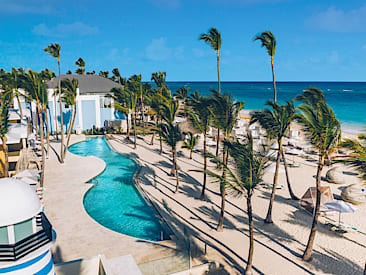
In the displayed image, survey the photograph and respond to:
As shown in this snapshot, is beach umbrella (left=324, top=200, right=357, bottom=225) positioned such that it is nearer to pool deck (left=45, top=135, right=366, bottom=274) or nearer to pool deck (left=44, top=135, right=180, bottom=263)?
pool deck (left=45, top=135, right=366, bottom=274)

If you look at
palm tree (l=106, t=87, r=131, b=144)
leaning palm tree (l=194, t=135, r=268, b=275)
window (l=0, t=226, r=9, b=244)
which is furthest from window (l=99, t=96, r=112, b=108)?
window (l=0, t=226, r=9, b=244)

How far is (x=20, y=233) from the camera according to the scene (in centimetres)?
598

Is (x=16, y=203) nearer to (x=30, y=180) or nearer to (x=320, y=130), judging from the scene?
(x=320, y=130)

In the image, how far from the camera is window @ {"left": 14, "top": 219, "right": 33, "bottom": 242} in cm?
590

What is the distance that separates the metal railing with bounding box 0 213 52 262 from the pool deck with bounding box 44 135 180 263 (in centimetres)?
588

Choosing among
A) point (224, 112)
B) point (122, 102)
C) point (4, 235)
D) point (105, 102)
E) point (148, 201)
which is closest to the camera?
point (4, 235)

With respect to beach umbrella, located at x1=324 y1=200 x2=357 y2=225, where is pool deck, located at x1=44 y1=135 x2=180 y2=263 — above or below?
below

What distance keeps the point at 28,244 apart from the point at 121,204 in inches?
500

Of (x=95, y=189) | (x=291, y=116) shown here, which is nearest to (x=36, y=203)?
(x=291, y=116)

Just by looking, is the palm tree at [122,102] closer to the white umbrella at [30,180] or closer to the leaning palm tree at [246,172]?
the white umbrella at [30,180]

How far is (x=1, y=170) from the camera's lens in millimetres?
19016

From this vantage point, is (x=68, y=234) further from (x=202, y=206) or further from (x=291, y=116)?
(x=291, y=116)

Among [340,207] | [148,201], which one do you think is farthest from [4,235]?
[340,207]

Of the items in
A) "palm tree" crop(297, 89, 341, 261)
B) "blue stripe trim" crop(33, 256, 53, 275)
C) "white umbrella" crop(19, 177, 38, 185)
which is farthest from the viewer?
"white umbrella" crop(19, 177, 38, 185)
